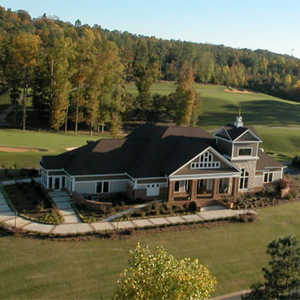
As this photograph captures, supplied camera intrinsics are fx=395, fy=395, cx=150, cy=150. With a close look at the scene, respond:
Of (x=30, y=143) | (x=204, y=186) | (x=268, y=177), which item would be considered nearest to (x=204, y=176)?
(x=204, y=186)

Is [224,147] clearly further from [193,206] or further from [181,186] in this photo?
[193,206]

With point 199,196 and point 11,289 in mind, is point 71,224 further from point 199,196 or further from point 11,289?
point 199,196

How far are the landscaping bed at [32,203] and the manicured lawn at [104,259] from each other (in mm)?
3775

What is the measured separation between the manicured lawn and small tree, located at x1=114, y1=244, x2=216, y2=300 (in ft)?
24.3

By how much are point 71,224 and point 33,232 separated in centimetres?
296

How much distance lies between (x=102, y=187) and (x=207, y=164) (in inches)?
379

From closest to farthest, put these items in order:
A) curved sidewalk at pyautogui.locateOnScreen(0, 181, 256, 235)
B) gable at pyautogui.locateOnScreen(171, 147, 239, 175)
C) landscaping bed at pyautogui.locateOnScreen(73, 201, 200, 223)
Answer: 1. curved sidewalk at pyautogui.locateOnScreen(0, 181, 256, 235)
2. landscaping bed at pyautogui.locateOnScreen(73, 201, 200, 223)
3. gable at pyautogui.locateOnScreen(171, 147, 239, 175)

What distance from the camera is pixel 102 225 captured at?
29062 millimetres

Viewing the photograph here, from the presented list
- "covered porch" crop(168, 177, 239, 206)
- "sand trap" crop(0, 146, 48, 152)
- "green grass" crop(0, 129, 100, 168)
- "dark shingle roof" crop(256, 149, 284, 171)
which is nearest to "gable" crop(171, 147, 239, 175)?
"covered porch" crop(168, 177, 239, 206)

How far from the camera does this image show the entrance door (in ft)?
115

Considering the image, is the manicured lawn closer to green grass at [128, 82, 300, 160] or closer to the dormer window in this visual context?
the dormer window

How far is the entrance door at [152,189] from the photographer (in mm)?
35000

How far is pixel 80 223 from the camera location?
29.1m

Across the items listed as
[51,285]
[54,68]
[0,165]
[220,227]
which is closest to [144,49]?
[54,68]
